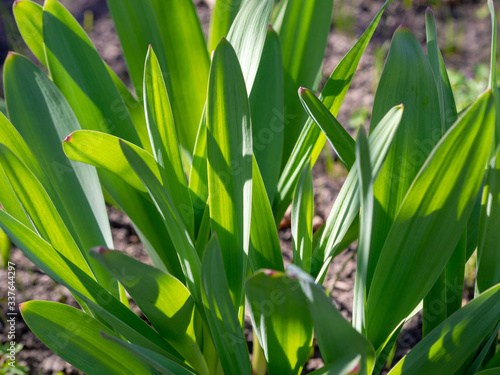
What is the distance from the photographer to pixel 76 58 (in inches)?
38.2

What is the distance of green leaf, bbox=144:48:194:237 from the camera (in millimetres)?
837

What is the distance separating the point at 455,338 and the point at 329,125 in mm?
334

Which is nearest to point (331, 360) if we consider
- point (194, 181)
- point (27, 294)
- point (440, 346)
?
point (440, 346)

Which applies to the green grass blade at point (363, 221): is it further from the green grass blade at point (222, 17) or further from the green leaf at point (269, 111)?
the green grass blade at point (222, 17)

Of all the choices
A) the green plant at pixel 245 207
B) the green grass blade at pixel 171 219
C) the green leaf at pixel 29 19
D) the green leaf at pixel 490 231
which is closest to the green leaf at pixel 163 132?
the green plant at pixel 245 207

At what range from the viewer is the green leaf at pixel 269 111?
998mm

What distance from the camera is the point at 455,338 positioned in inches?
26.9

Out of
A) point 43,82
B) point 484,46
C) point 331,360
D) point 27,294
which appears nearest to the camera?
point 331,360

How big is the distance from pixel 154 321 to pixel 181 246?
119 mm

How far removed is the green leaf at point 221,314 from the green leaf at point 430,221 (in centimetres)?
18

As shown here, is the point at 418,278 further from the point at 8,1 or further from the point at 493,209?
the point at 8,1

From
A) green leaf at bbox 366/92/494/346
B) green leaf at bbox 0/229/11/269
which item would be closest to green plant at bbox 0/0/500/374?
green leaf at bbox 366/92/494/346

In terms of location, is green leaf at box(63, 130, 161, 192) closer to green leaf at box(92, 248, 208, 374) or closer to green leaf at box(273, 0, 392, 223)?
green leaf at box(92, 248, 208, 374)

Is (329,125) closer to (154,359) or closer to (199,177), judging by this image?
(199,177)
